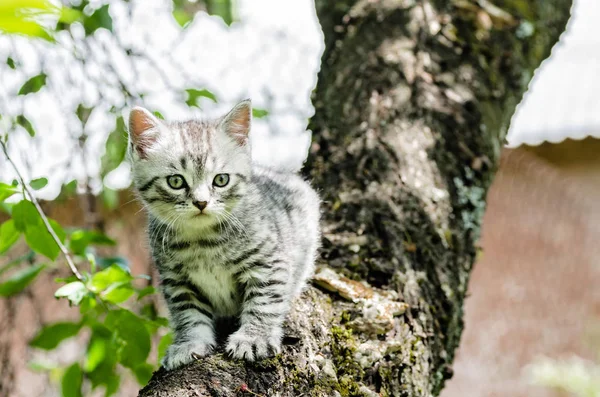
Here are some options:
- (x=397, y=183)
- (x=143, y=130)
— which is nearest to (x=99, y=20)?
(x=143, y=130)

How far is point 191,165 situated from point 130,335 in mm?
625

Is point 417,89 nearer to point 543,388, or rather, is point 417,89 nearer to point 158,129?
point 158,129

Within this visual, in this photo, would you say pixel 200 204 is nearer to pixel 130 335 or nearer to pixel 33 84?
pixel 130 335

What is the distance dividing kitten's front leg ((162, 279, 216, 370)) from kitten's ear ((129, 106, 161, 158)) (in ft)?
1.67

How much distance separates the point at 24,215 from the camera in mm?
1902

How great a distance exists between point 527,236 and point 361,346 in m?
4.03

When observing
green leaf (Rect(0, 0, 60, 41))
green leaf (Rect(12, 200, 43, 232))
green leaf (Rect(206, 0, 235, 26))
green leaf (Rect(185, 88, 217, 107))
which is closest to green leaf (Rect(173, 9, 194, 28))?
green leaf (Rect(206, 0, 235, 26))

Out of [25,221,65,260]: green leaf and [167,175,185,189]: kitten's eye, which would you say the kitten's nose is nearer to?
[167,175,185,189]: kitten's eye

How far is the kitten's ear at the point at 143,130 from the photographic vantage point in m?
2.17

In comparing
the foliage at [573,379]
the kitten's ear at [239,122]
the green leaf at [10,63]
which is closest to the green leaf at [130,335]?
the kitten's ear at [239,122]

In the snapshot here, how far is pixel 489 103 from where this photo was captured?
288 centimetres

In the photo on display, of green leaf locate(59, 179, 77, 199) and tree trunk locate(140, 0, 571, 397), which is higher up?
tree trunk locate(140, 0, 571, 397)

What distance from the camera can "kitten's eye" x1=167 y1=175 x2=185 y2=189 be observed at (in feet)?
6.93

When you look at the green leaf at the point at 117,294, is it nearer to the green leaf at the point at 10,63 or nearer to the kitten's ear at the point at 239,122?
the kitten's ear at the point at 239,122
